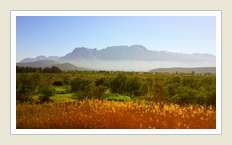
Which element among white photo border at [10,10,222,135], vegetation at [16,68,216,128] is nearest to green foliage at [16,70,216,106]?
vegetation at [16,68,216,128]

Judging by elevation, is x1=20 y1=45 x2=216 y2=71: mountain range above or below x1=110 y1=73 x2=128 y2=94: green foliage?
above

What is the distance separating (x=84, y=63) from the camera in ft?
21.8

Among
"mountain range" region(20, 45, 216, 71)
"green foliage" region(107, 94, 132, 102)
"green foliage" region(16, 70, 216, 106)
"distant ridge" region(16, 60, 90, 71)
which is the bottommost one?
"green foliage" region(107, 94, 132, 102)

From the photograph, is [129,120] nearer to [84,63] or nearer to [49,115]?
[49,115]

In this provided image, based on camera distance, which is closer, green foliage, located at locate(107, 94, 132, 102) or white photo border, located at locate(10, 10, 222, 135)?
white photo border, located at locate(10, 10, 222, 135)

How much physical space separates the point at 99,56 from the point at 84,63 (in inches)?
33.4

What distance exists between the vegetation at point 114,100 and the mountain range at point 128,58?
39 centimetres

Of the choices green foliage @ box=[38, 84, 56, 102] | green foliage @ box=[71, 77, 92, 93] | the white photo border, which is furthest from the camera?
green foliage @ box=[71, 77, 92, 93]

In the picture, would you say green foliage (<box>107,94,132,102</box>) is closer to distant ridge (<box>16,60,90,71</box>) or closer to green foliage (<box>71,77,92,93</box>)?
green foliage (<box>71,77,92,93</box>)

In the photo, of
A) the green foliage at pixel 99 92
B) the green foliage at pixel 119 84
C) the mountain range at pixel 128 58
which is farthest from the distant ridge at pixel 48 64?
the green foliage at pixel 119 84

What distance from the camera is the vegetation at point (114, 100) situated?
15.4 feet

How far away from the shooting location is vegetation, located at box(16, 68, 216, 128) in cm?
469

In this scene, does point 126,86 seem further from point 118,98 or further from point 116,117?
point 116,117

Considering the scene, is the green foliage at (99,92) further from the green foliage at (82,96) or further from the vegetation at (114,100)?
the green foliage at (82,96)
